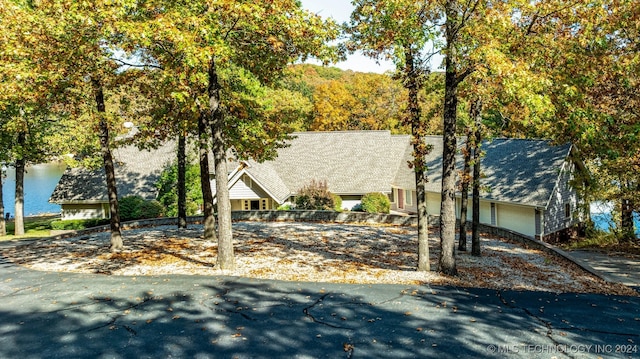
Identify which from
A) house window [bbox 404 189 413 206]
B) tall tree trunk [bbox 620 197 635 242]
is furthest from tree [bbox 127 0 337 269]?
house window [bbox 404 189 413 206]

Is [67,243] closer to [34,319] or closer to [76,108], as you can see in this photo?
[76,108]

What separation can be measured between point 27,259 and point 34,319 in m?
8.28

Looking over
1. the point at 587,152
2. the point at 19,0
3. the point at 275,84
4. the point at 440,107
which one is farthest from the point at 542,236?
the point at 19,0

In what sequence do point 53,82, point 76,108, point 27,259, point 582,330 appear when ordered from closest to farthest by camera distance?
point 582,330 → point 53,82 → point 76,108 → point 27,259

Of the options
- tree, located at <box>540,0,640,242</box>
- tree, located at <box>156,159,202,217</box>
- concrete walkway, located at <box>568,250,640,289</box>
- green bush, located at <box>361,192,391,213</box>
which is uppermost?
tree, located at <box>540,0,640,242</box>

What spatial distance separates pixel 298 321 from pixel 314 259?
21.2ft

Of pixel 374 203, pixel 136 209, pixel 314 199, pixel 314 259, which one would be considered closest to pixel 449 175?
pixel 314 259

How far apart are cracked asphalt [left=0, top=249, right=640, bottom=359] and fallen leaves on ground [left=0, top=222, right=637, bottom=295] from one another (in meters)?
1.25

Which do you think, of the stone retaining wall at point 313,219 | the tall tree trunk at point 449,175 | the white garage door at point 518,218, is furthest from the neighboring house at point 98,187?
the white garage door at point 518,218

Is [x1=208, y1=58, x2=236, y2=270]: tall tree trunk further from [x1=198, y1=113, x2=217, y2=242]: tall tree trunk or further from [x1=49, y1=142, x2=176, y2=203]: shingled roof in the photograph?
[x1=49, y1=142, x2=176, y2=203]: shingled roof

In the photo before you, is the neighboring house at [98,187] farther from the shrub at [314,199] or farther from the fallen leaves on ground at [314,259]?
the fallen leaves on ground at [314,259]

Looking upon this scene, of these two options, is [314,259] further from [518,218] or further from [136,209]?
[518,218]

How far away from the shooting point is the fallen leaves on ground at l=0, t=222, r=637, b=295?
12727mm

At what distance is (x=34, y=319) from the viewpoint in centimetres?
890
